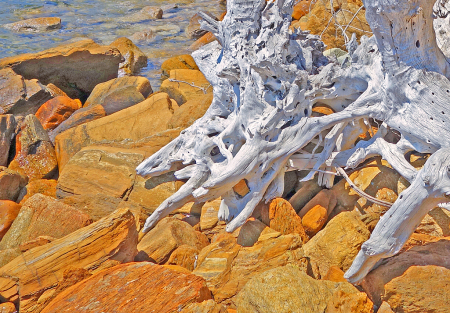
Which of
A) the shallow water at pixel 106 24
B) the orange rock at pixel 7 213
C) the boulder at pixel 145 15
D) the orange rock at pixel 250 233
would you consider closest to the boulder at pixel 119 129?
the orange rock at pixel 7 213

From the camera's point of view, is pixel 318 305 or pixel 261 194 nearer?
pixel 318 305

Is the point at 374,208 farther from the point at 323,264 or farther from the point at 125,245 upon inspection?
the point at 125,245

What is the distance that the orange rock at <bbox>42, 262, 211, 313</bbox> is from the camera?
3.04m

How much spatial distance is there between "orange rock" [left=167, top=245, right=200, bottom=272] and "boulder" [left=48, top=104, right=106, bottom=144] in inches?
116

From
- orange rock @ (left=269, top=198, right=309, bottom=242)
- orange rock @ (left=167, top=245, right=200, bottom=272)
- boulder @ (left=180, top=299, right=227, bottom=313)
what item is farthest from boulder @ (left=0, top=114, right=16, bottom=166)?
boulder @ (left=180, top=299, right=227, bottom=313)

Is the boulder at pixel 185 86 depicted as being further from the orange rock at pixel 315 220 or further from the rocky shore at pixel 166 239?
the orange rock at pixel 315 220

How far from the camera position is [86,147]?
5.02 meters

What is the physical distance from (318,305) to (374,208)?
1.16 m

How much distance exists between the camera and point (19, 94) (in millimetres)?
6855

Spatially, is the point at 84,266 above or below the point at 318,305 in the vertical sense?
below

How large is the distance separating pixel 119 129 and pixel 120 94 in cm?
124

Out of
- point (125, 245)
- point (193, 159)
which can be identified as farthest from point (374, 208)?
point (125, 245)

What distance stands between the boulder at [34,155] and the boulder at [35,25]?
6395 millimetres

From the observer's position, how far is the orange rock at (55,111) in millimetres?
6512
